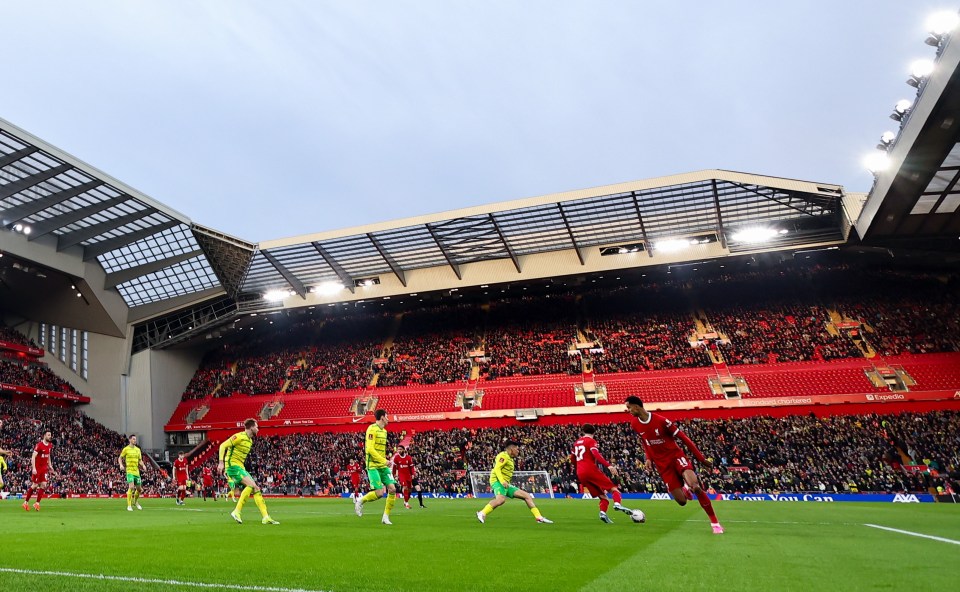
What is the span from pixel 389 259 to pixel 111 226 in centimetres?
1818

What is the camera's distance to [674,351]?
3984 centimetres

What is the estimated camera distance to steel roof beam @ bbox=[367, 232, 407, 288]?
3888 cm

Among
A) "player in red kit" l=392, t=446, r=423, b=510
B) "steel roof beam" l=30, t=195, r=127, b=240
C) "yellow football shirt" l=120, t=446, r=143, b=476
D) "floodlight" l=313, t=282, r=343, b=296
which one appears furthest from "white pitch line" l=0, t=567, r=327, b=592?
"floodlight" l=313, t=282, r=343, b=296

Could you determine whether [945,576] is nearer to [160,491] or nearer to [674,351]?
[674,351]

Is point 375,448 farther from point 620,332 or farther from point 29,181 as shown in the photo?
point 620,332

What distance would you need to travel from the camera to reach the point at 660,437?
29.8 ft

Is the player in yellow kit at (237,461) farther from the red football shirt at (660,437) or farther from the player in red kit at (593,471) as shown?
the red football shirt at (660,437)

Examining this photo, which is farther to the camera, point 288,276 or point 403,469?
point 288,276

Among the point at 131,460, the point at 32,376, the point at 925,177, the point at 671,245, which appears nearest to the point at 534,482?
the point at 131,460

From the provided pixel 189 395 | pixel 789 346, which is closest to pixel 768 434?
pixel 789 346

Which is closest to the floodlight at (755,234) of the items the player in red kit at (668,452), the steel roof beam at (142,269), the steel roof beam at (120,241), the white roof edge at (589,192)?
the white roof edge at (589,192)

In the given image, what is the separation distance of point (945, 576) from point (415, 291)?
38571 millimetres

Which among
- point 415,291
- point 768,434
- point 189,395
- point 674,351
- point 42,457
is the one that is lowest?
point 768,434

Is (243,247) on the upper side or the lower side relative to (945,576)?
upper
